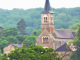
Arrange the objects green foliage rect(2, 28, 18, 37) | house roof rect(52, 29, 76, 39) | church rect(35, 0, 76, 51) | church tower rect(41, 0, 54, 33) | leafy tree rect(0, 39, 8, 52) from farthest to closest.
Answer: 1. green foliage rect(2, 28, 18, 37)
2. leafy tree rect(0, 39, 8, 52)
3. church tower rect(41, 0, 54, 33)
4. house roof rect(52, 29, 76, 39)
5. church rect(35, 0, 76, 51)

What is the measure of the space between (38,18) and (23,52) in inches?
5654

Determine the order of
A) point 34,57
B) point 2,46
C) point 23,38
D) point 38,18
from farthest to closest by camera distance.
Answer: point 38,18 < point 23,38 < point 2,46 < point 34,57

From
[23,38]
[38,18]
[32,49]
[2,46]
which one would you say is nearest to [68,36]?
[2,46]

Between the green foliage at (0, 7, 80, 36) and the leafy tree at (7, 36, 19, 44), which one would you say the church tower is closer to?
the leafy tree at (7, 36, 19, 44)

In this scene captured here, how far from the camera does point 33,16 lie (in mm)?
195750

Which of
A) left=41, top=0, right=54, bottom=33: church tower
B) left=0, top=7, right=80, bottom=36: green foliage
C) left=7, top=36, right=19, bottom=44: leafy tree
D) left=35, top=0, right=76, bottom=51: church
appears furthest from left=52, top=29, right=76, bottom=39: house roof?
left=0, top=7, right=80, bottom=36: green foliage

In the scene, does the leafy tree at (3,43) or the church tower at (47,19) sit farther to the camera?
the leafy tree at (3,43)

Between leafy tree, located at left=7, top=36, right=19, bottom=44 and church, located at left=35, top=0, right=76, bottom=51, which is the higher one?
church, located at left=35, top=0, right=76, bottom=51

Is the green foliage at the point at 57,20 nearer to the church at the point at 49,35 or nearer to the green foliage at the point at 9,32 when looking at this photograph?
the green foliage at the point at 9,32

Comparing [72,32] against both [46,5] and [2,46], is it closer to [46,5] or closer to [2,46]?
[46,5]

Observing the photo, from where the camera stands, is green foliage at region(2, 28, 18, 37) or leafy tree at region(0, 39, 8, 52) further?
green foliage at region(2, 28, 18, 37)

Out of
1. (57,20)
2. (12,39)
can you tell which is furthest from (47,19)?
(57,20)

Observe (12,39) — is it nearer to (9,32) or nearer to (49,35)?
(9,32)

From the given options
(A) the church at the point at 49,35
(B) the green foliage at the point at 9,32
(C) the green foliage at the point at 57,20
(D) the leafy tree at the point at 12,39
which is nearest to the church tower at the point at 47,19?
(A) the church at the point at 49,35
